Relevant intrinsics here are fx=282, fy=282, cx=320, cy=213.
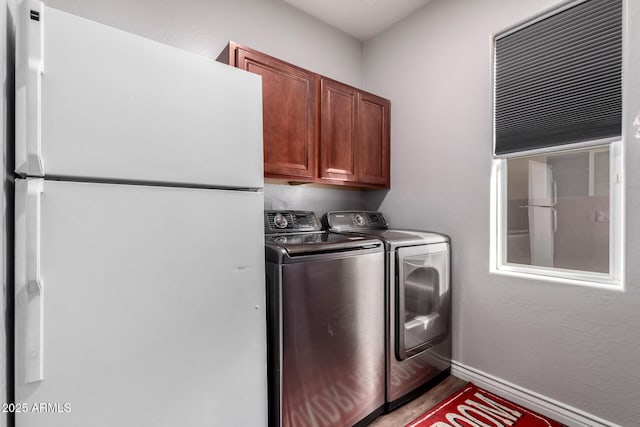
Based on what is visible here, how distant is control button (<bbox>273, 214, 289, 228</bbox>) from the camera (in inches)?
77.8

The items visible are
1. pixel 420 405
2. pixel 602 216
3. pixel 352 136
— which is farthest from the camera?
pixel 352 136

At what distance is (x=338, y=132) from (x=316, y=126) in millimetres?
224

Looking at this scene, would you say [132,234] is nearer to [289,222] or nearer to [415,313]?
[289,222]

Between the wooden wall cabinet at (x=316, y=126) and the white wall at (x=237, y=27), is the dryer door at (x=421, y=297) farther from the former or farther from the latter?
the white wall at (x=237, y=27)

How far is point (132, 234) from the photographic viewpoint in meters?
0.96

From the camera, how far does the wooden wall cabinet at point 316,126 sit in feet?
5.91

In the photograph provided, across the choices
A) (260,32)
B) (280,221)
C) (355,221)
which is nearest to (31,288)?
(280,221)

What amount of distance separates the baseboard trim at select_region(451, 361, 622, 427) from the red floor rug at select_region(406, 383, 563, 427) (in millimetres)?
37

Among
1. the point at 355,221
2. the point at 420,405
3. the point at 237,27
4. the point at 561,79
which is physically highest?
the point at 237,27

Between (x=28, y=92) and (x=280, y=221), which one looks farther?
(x=280, y=221)

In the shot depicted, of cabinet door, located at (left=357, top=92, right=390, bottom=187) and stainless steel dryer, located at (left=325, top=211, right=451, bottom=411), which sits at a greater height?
cabinet door, located at (left=357, top=92, right=390, bottom=187)

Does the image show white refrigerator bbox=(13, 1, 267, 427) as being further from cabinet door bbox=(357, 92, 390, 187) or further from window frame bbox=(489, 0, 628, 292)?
window frame bbox=(489, 0, 628, 292)

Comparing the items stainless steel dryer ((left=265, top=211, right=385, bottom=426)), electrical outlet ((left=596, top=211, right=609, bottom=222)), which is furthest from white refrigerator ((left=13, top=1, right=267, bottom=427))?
electrical outlet ((left=596, top=211, right=609, bottom=222))

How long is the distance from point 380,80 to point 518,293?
210 centimetres
